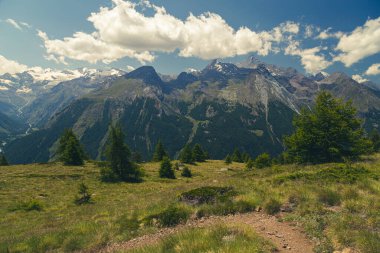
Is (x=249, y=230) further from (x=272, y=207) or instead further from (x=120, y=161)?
(x=120, y=161)

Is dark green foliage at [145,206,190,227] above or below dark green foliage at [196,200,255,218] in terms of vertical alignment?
below

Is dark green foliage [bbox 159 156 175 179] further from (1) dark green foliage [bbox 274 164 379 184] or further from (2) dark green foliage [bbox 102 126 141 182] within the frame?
(1) dark green foliage [bbox 274 164 379 184]

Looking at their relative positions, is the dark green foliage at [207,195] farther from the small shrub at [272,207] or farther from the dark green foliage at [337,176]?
the dark green foliage at [337,176]

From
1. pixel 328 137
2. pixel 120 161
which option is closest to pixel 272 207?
pixel 328 137

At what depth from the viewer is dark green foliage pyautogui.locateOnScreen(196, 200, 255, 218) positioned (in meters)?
13.4

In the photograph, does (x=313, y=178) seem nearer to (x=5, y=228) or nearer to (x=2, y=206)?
(x=5, y=228)

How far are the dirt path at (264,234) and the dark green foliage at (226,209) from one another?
45cm

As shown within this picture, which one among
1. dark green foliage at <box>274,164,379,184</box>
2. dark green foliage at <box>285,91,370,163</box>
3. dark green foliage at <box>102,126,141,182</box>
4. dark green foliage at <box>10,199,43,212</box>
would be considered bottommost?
dark green foliage at <box>10,199,43,212</box>

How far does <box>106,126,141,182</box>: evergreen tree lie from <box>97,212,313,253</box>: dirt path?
33492 mm

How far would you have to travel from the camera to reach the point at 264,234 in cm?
995

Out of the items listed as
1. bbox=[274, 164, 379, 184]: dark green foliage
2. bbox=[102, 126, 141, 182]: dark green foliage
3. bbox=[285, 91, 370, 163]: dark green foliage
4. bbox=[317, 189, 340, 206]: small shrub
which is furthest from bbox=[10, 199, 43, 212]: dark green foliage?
bbox=[285, 91, 370, 163]: dark green foliage

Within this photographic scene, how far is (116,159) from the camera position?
45281 mm

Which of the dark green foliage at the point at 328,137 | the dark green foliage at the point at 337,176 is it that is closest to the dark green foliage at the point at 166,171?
the dark green foliage at the point at 328,137

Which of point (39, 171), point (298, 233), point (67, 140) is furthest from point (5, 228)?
point (67, 140)
